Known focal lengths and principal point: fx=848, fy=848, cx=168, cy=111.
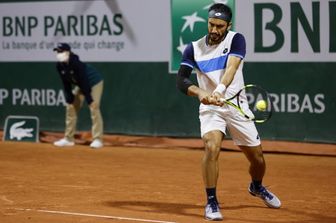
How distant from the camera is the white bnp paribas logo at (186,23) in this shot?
45.3ft

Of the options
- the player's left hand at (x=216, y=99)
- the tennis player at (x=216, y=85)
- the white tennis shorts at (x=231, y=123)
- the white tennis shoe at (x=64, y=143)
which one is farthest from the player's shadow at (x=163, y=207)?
the white tennis shoe at (x=64, y=143)

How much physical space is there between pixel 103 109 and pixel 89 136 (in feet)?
1.79

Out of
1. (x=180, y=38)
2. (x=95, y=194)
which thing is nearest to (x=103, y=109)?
(x=180, y=38)

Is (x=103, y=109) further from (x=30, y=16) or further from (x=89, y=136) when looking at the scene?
(x=30, y=16)

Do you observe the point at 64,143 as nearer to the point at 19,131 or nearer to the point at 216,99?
the point at 19,131

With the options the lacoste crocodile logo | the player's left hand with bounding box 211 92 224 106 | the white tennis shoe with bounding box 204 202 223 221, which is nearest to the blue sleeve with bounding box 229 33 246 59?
the player's left hand with bounding box 211 92 224 106

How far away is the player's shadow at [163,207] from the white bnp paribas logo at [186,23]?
18.3ft

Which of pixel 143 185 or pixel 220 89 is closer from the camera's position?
pixel 220 89

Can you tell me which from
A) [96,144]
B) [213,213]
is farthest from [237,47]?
[96,144]

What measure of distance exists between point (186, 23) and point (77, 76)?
1.99 meters

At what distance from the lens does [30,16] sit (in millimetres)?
15648

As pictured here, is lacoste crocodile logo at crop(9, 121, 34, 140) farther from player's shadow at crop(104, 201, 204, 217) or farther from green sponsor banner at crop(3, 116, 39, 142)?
player's shadow at crop(104, 201, 204, 217)

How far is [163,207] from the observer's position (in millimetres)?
8492

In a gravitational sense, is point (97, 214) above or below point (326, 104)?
below
